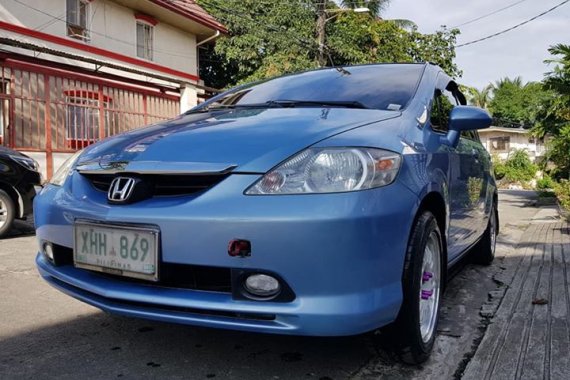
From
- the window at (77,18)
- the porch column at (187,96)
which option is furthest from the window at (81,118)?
the window at (77,18)

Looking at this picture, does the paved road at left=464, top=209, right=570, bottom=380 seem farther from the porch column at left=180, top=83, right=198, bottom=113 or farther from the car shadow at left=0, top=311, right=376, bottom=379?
the porch column at left=180, top=83, right=198, bottom=113

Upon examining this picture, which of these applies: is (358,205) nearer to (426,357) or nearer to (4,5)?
(426,357)

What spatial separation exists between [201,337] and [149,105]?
31.9 feet

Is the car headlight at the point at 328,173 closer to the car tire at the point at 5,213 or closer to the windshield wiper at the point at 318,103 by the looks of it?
the windshield wiper at the point at 318,103

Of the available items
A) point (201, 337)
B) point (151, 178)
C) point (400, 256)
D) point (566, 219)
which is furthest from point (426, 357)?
point (566, 219)

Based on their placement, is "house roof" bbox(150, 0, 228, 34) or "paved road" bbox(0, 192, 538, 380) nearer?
"paved road" bbox(0, 192, 538, 380)

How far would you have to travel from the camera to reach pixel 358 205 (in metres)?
1.90

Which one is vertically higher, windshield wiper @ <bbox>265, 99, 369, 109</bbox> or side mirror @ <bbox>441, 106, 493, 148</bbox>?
windshield wiper @ <bbox>265, 99, 369, 109</bbox>

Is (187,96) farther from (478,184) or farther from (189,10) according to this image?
(478,184)

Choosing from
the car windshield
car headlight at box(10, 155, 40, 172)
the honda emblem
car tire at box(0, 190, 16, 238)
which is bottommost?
car tire at box(0, 190, 16, 238)

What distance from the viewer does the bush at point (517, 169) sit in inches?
1326

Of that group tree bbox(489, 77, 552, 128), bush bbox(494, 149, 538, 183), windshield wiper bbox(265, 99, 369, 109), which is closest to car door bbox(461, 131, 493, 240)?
windshield wiper bbox(265, 99, 369, 109)

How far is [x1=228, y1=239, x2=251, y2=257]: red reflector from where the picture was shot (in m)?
1.88

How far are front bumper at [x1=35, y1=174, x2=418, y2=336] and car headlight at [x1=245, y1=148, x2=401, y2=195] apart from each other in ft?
0.13
